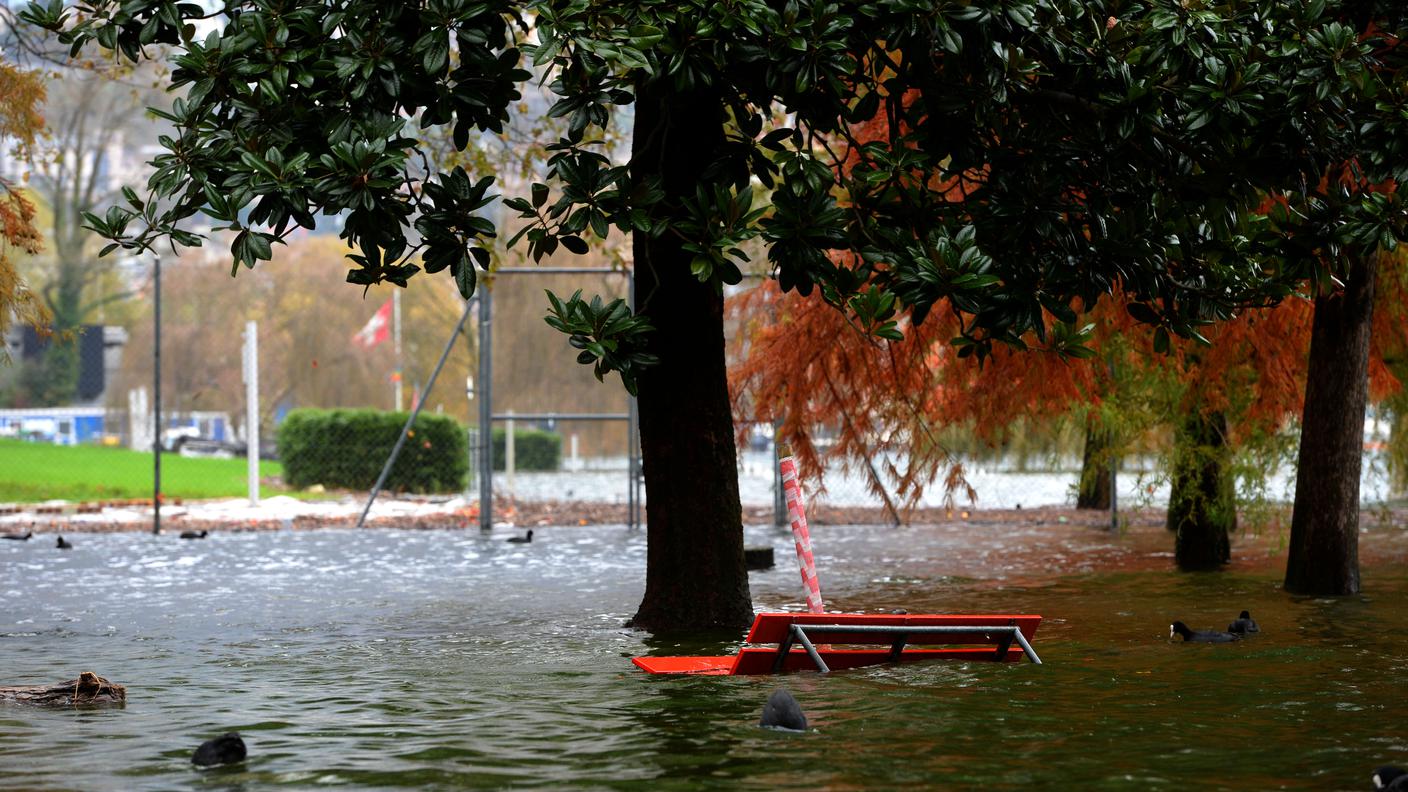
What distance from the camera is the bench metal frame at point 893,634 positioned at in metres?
11.3

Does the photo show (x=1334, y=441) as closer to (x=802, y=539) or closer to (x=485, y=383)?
(x=802, y=539)

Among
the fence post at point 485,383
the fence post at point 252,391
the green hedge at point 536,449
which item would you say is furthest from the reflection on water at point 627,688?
the green hedge at point 536,449

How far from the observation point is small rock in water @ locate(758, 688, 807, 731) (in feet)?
30.4

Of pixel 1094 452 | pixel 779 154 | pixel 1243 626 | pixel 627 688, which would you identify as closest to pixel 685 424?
pixel 779 154

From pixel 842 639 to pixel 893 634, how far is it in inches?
14.8

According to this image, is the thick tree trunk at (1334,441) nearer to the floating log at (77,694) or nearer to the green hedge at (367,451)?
the floating log at (77,694)

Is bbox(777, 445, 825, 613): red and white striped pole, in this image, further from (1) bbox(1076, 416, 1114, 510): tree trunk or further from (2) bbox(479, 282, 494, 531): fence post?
(2) bbox(479, 282, 494, 531): fence post

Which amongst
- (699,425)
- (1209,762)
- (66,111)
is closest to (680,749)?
(1209,762)

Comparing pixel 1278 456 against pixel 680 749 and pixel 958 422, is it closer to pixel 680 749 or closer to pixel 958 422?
pixel 958 422

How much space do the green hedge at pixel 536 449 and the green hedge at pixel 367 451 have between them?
11.1 metres

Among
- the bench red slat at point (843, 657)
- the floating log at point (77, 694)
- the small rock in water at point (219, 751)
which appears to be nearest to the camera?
the small rock in water at point (219, 751)

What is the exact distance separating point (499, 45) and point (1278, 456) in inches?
460

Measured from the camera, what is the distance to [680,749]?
8.88m

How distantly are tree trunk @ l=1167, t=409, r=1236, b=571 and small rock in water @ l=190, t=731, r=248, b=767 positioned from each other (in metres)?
12.6
